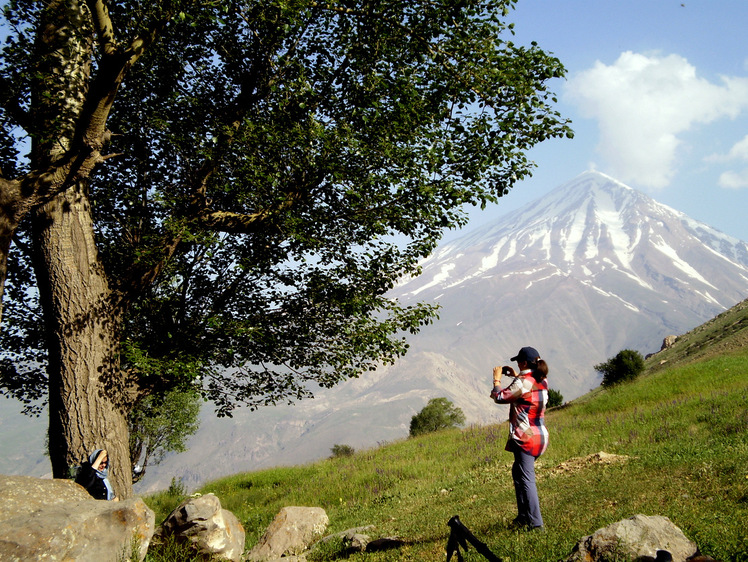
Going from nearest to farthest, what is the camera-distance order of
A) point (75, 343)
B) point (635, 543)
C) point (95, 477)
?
point (635, 543), point (95, 477), point (75, 343)

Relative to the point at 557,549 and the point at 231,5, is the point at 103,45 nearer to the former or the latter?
the point at 231,5

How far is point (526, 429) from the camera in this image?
24.1ft

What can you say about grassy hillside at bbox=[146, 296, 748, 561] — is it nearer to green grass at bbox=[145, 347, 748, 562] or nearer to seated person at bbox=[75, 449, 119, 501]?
green grass at bbox=[145, 347, 748, 562]

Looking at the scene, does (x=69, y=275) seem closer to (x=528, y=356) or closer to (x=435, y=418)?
(x=528, y=356)

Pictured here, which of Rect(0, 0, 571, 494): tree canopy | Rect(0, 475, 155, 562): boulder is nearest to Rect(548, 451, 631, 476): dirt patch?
Rect(0, 0, 571, 494): tree canopy

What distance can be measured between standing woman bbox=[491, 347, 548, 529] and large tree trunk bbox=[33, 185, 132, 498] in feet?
22.2

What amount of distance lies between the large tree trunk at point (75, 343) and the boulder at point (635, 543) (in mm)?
7752

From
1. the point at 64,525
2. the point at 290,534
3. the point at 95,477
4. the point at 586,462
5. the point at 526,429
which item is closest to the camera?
the point at 64,525

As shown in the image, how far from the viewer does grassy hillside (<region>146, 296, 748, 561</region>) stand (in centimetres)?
694

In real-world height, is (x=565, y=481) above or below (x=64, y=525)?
below

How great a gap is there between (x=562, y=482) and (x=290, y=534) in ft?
19.4

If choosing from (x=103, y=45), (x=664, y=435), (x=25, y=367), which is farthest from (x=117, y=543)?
(x=664, y=435)

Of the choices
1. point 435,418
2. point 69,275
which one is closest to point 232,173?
point 69,275

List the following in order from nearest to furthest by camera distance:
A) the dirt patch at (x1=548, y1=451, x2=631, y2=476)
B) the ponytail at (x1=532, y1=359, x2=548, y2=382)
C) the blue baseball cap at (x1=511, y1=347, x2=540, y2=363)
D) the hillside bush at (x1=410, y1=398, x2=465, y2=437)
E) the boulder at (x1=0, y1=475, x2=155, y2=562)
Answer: the boulder at (x1=0, y1=475, x2=155, y2=562) < the ponytail at (x1=532, y1=359, x2=548, y2=382) < the blue baseball cap at (x1=511, y1=347, x2=540, y2=363) < the dirt patch at (x1=548, y1=451, x2=631, y2=476) < the hillside bush at (x1=410, y1=398, x2=465, y2=437)
